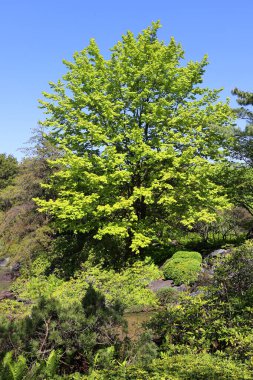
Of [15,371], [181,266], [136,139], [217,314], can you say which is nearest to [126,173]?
[136,139]

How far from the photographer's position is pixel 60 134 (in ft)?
57.5

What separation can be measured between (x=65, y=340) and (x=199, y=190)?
12.2 m

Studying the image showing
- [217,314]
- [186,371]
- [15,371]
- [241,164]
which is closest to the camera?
[186,371]

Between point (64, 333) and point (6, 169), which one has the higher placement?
point (6, 169)

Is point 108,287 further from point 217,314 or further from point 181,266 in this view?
point 217,314

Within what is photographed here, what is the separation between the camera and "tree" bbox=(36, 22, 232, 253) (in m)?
15.6

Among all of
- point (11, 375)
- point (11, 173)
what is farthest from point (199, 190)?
point (11, 173)

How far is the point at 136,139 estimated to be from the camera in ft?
50.9

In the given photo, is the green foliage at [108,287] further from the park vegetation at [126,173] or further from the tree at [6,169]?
the tree at [6,169]

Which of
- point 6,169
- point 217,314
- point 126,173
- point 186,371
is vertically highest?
point 6,169

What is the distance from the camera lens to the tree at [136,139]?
1555 centimetres

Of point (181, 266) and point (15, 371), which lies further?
point (181, 266)

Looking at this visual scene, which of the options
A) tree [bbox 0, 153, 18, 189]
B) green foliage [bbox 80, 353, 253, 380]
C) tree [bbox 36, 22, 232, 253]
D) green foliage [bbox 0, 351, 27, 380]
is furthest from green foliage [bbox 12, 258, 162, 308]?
tree [bbox 0, 153, 18, 189]

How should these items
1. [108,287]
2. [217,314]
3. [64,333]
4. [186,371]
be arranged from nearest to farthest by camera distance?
1. [186,371]
2. [64,333]
3. [217,314]
4. [108,287]
